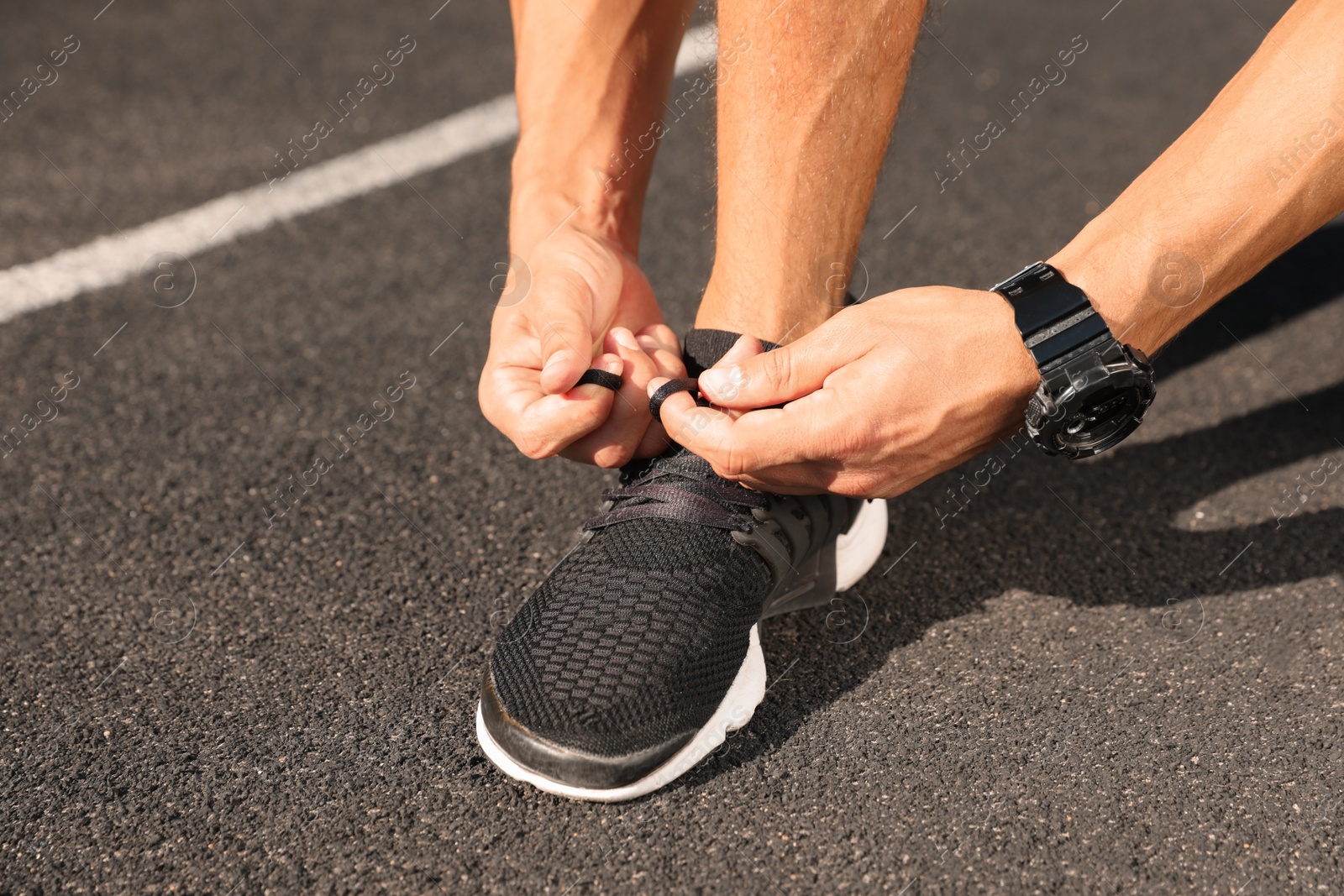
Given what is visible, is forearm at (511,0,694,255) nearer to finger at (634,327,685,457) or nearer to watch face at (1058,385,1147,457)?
finger at (634,327,685,457)

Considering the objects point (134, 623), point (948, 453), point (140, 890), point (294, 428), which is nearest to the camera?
point (140, 890)

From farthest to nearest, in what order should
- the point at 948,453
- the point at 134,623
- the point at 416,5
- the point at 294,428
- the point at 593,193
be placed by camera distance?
the point at 416,5 → the point at 294,428 → the point at 593,193 → the point at 134,623 → the point at 948,453

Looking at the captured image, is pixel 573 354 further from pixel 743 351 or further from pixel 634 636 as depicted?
pixel 634 636

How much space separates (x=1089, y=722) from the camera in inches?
49.9

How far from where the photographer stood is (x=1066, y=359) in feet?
3.64

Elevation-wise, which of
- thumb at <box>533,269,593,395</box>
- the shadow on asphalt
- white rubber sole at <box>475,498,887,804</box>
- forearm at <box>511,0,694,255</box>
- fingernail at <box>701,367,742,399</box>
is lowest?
the shadow on asphalt

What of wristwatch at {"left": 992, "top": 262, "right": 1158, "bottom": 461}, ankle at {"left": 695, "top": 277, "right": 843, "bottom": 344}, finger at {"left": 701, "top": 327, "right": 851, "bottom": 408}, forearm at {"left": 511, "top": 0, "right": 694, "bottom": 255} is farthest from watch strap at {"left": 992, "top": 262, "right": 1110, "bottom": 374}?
forearm at {"left": 511, "top": 0, "right": 694, "bottom": 255}

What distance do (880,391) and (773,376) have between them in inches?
4.9

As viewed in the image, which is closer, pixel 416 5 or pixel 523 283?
pixel 523 283

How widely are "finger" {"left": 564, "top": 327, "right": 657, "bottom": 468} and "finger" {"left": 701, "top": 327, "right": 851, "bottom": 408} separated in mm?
167

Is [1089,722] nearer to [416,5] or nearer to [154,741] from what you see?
[154,741]

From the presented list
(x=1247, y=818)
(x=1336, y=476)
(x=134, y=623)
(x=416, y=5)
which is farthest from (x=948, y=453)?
(x=416, y=5)

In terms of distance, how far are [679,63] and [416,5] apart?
1.13 metres

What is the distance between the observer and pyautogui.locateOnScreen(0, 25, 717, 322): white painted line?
2279 millimetres
